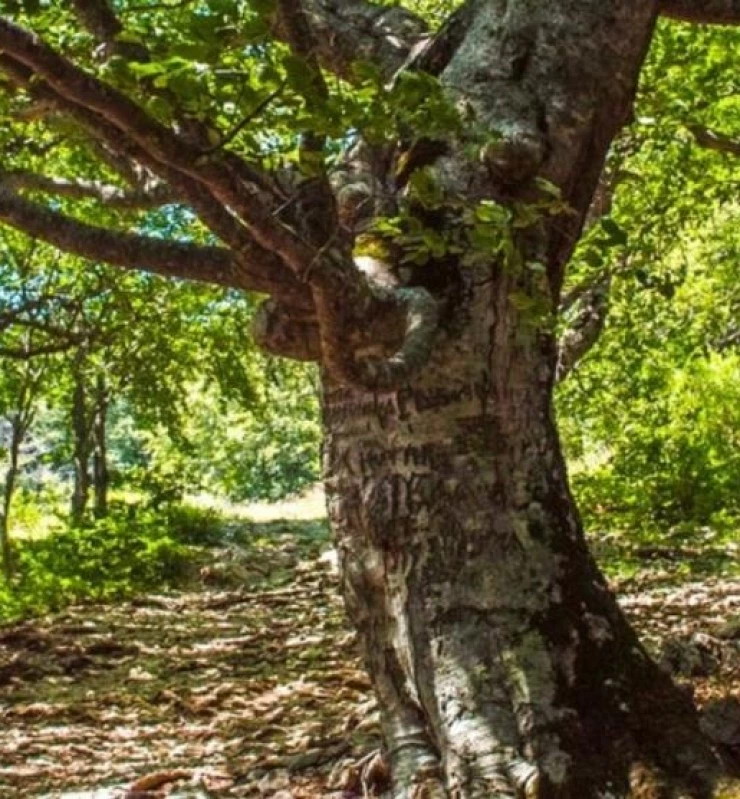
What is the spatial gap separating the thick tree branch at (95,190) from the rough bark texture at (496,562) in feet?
6.18

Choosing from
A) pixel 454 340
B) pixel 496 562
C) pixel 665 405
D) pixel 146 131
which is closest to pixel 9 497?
pixel 665 405

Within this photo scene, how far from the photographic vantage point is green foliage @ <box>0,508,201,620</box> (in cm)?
Answer: 1216

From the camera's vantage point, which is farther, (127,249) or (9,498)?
(9,498)

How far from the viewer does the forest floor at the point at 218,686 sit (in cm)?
529

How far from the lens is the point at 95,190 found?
6.86 m

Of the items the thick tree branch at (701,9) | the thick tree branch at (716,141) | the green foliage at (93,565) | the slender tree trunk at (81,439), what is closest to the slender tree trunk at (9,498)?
the green foliage at (93,565)

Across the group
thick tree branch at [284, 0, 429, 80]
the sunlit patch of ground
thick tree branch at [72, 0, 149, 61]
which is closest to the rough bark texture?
thick tree branch at [284, 0, 429, 80]

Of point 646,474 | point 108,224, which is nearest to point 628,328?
point 646,474

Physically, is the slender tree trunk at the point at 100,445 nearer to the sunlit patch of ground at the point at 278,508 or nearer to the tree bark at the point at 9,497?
the tree bark at the point at 9,497

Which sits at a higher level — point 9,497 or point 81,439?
point 81,439

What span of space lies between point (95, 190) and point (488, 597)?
4.12 meters

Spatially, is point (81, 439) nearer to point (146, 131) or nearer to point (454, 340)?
point (454, 340)

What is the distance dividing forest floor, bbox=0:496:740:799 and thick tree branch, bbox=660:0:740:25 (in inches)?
117

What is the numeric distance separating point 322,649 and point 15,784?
132 inches
